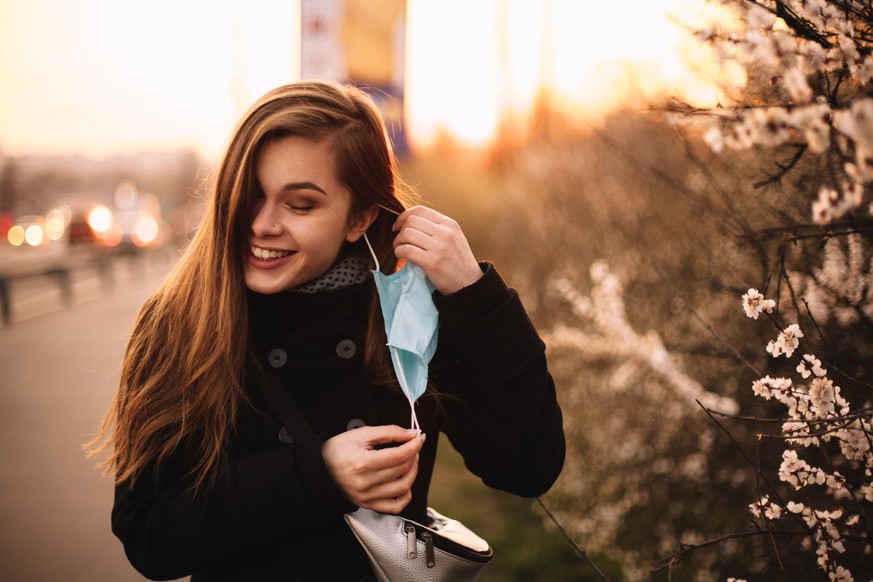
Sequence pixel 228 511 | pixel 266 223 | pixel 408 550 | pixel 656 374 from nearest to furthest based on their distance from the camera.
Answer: pixel 408 550 → pixel 228 511 → pixel 266 223 → pixel 656 374

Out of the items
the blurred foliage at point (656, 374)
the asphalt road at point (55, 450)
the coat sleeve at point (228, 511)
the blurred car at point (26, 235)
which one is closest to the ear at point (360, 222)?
the coat sleeve at point (228, 511)

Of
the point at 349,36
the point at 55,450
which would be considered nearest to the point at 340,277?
the point at 55,450

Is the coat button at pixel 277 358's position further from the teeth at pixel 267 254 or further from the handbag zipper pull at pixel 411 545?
the handbag zipper pull at pixel 411 545

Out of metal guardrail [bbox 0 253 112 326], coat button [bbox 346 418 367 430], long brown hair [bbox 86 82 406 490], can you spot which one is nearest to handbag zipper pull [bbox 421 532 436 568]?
coat button [bbox 346 418 367 430]

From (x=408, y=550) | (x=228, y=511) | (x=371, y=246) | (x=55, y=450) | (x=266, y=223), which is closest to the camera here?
(x=408, y=550)

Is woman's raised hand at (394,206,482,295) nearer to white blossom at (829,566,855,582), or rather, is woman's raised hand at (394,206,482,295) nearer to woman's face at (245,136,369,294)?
woman's face at (245,136,369,294)

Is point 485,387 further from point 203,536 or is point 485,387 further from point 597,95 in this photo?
point 597,95

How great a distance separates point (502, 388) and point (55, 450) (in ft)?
16.3

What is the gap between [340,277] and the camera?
1.85 m

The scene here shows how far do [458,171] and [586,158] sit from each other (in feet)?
32.8

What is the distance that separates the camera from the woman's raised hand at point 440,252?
171cm

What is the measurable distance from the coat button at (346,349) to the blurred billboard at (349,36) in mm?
7111

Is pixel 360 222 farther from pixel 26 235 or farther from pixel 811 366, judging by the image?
pixel 26 235

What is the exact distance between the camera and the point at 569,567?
4.46m
